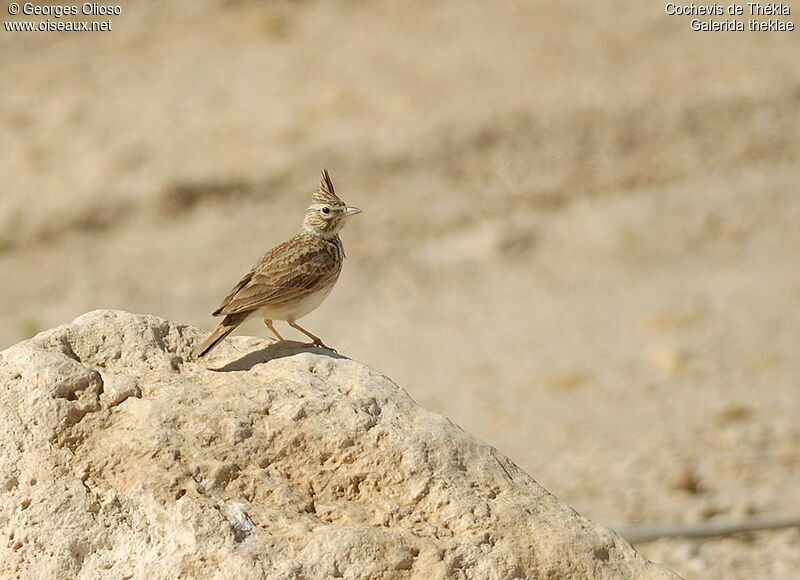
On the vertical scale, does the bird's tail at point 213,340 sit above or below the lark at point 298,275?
below

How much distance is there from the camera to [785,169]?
18938mm

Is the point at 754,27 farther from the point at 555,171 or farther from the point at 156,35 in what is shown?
the point at 156,35

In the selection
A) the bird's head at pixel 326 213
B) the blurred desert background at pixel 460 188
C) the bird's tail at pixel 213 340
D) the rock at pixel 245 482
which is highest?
the blurred desert background at pixel 460 188

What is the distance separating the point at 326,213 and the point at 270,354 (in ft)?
4.37

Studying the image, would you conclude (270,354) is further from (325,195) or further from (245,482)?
(325,195)

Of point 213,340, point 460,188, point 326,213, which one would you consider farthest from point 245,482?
point 460,188

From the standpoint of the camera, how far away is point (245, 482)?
181 inches

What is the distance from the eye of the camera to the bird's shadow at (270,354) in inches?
203

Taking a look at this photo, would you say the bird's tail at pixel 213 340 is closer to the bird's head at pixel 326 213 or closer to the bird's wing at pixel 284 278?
the bird's wing at pixel 284 278

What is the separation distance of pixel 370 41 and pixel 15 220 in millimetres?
6117

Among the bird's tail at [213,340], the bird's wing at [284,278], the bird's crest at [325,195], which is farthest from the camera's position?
the bird's crest at [325,195]

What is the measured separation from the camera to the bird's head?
6473mm

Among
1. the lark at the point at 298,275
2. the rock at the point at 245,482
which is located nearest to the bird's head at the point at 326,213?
the lark at the point at 298,275

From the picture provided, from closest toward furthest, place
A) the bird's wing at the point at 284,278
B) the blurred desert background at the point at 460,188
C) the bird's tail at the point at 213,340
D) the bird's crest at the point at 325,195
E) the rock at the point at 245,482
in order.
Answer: the rock at the point at 245,482, the bird's tail at the point at 213,340, the bird's wing at the point at 284,278, the bird's crest at the point at 325,195, the blurred desert background at the point at 460,188
